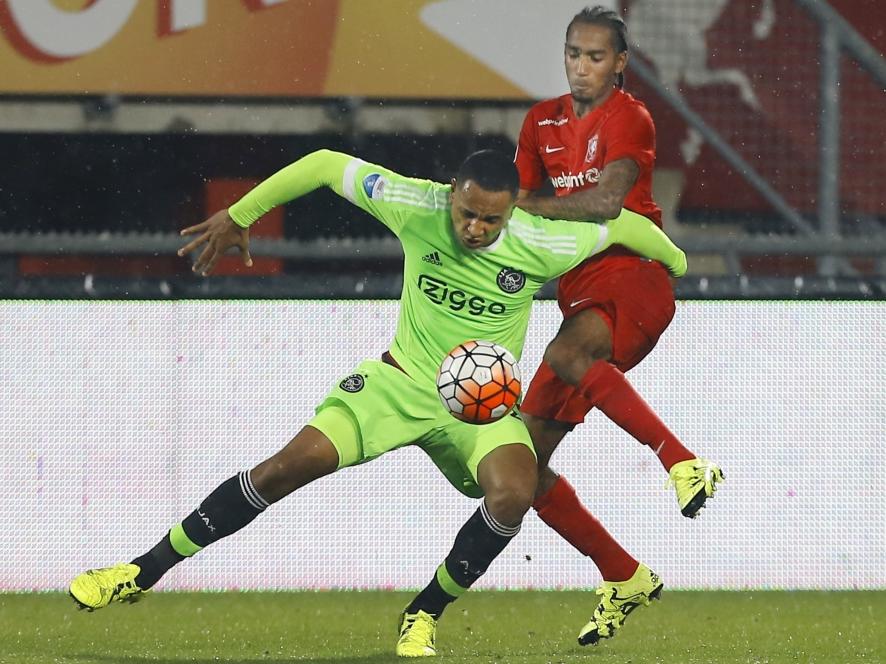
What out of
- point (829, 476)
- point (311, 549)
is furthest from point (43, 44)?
point (829, 476)

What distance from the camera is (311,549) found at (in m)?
7.33

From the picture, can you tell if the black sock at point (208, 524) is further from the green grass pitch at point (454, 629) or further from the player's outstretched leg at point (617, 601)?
the player's outstretched leg at point (617, 601)

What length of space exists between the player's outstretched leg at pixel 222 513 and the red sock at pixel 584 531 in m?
0.98

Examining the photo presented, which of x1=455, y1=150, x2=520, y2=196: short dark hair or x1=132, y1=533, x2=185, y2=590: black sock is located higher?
x1=455, y1=150, x2=520, y2=196: short dark hair

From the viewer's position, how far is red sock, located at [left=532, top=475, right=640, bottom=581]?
19.5 feet

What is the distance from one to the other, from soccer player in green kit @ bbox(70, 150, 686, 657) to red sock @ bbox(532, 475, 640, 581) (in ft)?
1.53

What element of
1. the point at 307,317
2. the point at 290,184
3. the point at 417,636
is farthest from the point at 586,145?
the point at 307,317

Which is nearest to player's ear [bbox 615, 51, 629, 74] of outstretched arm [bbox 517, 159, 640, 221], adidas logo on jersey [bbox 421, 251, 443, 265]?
outstretched arm [bbox 517, 159, 640, 221]

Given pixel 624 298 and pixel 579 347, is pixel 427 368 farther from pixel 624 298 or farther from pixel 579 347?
pixel 624 298

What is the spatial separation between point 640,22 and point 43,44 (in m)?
2.51

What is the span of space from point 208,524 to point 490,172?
1283 millimetres

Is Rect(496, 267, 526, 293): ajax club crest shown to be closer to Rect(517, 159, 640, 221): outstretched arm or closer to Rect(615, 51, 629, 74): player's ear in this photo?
Rect(517, 159, 640, 221): outstretched arm

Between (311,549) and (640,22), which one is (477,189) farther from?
(640,22)

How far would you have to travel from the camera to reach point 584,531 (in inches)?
236
